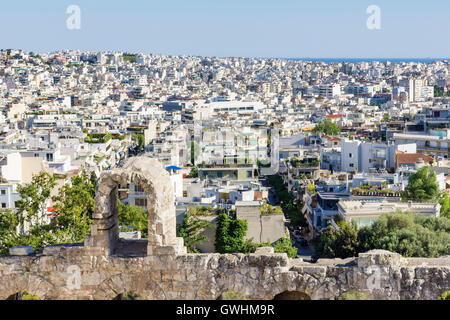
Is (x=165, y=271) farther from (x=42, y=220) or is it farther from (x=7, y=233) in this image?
(x=42, y=220)

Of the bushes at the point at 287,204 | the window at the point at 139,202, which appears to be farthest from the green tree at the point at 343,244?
the bushes at the point at 287,204

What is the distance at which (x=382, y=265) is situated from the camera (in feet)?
34.1

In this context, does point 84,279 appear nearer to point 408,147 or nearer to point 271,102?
point 408,147

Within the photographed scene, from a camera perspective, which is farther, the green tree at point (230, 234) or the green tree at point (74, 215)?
the green tree at point (230, 234)

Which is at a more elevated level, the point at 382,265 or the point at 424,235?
the point at 382,265

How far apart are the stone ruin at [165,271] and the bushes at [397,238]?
32.7ft

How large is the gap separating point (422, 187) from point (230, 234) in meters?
10.8

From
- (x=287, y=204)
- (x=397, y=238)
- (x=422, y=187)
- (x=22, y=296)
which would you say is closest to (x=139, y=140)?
(x=287, y=204)

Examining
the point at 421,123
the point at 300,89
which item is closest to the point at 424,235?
the point at 421,123

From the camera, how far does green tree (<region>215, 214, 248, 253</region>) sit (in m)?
28.8

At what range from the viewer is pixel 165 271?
34.8ft

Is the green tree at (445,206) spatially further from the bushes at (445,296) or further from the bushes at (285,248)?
the bushes at (445,296)

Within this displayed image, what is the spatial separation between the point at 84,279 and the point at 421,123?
2455 inches

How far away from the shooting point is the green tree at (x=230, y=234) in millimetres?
28766
